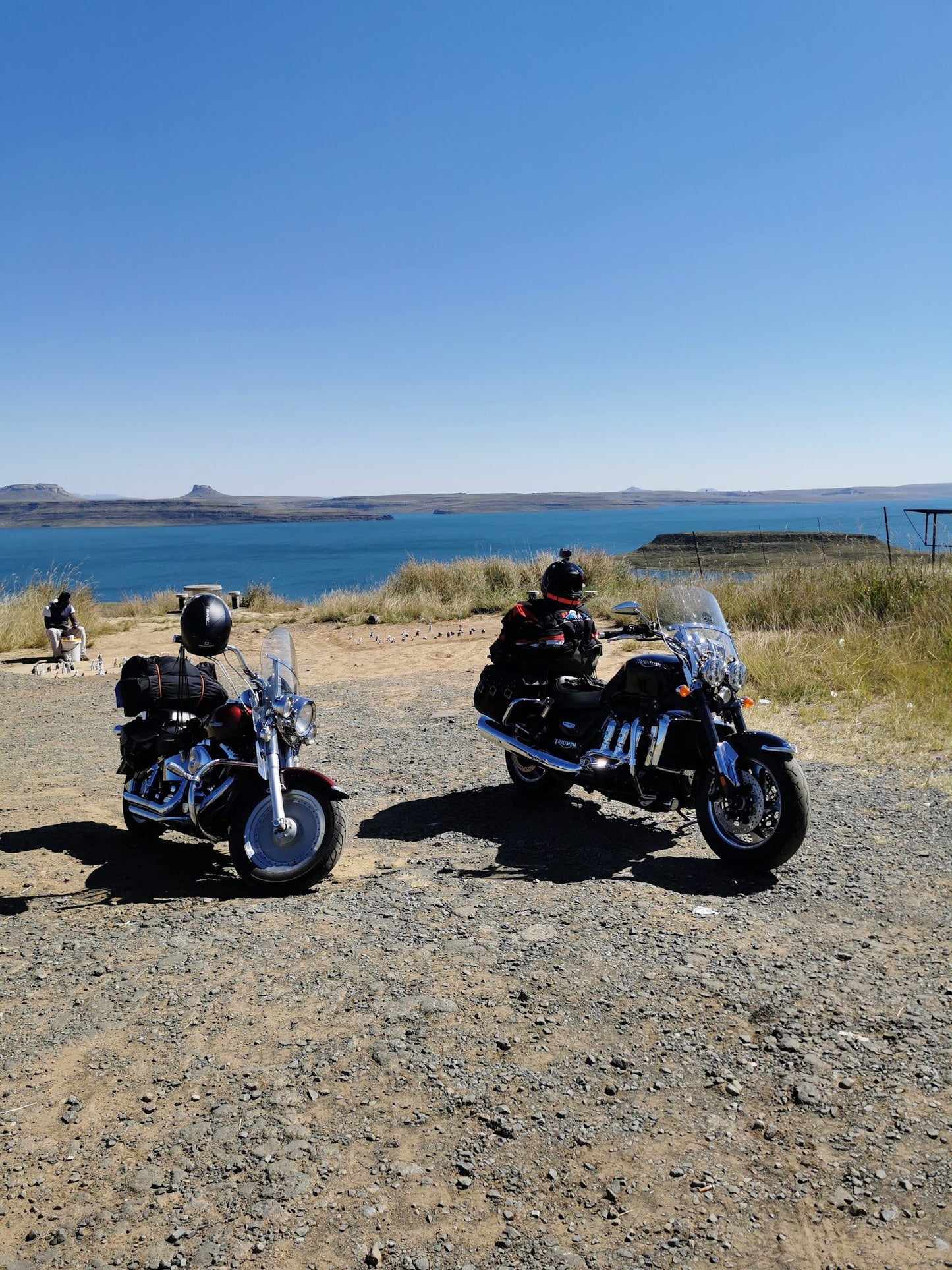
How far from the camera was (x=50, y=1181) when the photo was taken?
2.50 meters

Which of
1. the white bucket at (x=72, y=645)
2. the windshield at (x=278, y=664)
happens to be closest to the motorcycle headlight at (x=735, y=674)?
the windshield at (x=278, y=664)

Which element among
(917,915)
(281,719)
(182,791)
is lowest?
(917,915)

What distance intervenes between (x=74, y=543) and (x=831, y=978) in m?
153

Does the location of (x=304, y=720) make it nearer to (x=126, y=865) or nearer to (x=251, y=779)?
(x=251, y=779)

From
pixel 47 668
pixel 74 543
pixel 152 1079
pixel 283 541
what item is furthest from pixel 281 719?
pixel 74 543

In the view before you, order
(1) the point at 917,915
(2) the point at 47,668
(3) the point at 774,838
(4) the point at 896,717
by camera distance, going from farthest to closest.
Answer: (2) the point at 47,668 < (4) the point at 896,717 < (3) the point at 774,838 < (1) the point at 917,915

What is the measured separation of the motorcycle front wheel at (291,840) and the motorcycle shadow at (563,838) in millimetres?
816

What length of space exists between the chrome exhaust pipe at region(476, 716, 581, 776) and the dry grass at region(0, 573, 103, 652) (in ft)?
38.8

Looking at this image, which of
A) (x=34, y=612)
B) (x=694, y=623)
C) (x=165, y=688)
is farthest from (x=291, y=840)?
(x=34, y=612)

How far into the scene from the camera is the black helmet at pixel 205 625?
4508mm

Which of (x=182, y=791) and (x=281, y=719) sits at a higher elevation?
(x=281, y=719)

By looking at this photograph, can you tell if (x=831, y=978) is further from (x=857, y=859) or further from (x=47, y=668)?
(x=47, y=668)

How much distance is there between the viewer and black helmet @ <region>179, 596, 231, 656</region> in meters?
4.51

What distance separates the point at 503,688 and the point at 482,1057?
3337mm
